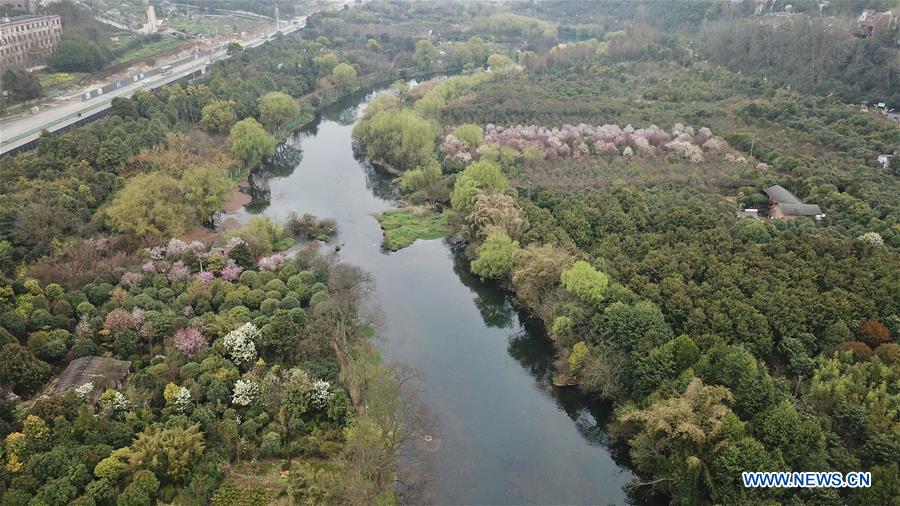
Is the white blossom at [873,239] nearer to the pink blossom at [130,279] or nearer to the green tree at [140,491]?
the green tree at [140,491]

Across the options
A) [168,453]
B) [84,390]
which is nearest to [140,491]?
[168,453]

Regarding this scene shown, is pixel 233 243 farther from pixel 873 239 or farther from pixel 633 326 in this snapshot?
pixel 873 239

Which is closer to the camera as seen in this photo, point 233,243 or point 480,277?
point 233,243

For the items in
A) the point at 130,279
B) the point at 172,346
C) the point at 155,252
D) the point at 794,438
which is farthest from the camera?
the point at 155,252

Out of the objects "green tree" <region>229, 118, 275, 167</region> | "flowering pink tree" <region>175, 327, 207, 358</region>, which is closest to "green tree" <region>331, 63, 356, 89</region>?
"green tree" <region>229, 118, 275, 167</region>

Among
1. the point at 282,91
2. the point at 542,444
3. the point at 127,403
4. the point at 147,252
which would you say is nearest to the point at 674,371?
the point at 542,444

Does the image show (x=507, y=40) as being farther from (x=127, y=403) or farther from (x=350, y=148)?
(x=127, y=403)
